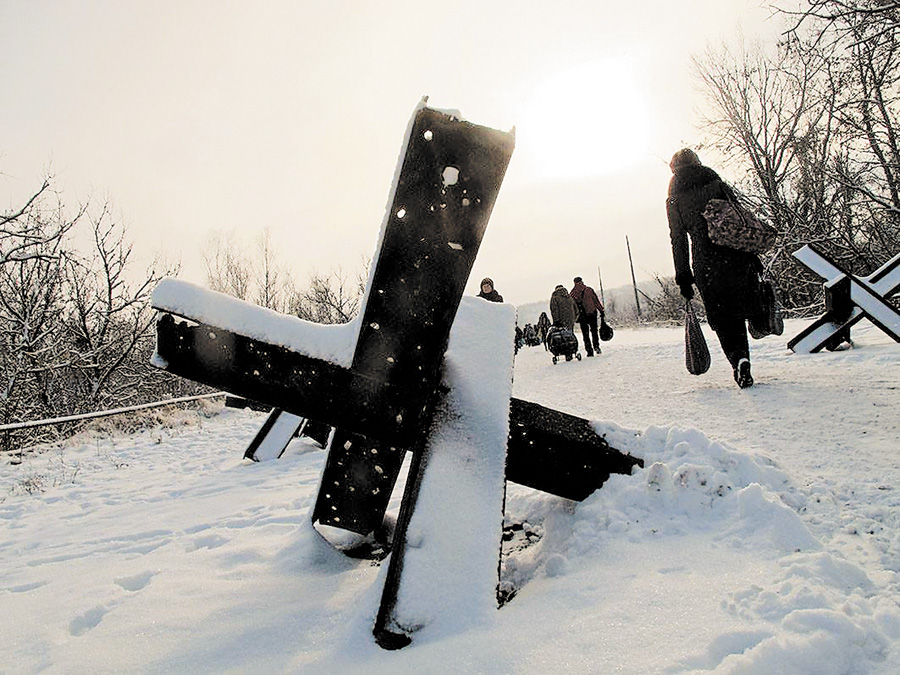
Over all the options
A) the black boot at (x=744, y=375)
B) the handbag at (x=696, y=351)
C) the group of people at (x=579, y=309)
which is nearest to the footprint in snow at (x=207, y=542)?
the black boot at (x=744, y=375)

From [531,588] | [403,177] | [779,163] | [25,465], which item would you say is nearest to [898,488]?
[531,588]

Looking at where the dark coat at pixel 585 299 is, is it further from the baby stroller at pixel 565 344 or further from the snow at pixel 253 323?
the snow at pixel 253 323

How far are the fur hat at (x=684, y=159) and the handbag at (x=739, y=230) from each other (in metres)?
0.55

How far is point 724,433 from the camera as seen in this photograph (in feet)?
8.61

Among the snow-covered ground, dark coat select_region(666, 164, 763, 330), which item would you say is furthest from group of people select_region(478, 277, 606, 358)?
the snow-covered ground

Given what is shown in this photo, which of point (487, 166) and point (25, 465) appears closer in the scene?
point (487, 166)

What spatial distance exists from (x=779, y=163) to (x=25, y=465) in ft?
80.6

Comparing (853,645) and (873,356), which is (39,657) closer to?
(853,645)

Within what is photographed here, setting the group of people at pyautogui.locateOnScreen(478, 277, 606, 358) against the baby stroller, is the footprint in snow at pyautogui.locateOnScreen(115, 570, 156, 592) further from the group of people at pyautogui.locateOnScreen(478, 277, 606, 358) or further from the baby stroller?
the baby stroller

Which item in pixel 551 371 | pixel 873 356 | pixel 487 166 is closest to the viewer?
pixel 487 166

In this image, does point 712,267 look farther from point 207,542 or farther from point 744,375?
point 207,542

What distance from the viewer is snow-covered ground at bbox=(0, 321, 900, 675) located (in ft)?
3.16

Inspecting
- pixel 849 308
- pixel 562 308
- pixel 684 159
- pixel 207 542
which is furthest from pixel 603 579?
pixel 562 308

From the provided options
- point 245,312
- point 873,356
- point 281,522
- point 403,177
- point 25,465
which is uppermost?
point 403,177
